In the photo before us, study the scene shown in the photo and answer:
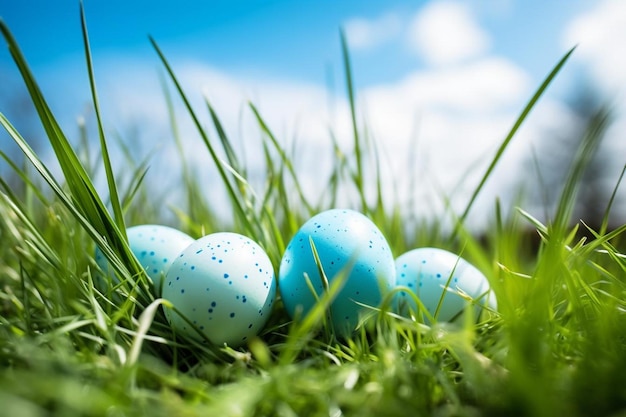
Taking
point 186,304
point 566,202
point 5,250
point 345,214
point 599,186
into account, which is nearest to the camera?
point 566,202

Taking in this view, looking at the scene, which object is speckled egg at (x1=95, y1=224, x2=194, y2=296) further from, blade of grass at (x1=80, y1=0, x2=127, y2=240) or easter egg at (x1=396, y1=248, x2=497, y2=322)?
easter egg at (x1=396, y1=248, x2=497, y2=322)

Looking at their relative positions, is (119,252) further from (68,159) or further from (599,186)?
(599,186)

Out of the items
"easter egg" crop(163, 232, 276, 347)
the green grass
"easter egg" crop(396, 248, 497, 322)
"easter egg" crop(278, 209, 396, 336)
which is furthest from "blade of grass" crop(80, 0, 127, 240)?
"easter egg" crop(396, 248, 497, 322)

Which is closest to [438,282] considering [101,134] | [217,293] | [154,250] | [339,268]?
[339,268]

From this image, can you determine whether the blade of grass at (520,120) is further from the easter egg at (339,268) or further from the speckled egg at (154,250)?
the speckled egg at (154,250)

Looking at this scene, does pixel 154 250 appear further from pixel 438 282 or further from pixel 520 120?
pixel 520 120

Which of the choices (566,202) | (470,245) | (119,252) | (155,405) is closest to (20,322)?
(119,252)
